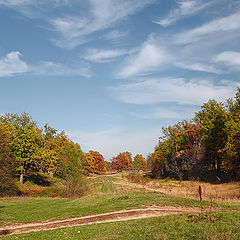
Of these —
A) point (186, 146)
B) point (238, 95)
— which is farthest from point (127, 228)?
point (186, 146)

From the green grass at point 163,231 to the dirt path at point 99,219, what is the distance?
231 centimetres

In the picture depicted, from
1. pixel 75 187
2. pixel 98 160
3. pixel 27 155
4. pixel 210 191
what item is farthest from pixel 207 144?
pixel 98 160

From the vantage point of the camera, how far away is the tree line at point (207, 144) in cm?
3819

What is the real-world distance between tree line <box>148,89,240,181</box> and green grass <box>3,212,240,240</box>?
29166mm

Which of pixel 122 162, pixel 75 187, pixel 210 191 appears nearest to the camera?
pixel 210 191

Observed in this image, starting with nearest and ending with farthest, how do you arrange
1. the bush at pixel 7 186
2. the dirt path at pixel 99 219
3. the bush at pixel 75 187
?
the dirt path at pixel 99 219 → the bush at pixel 75 187 → the bush at pixel 7 186

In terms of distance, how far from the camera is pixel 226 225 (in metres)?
10.1

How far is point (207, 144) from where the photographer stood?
50.0 metres

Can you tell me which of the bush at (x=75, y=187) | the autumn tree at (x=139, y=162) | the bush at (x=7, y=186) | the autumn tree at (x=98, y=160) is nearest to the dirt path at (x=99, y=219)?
the bush at (x=75, y=187)

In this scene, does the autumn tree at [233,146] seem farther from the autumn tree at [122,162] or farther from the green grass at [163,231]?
the autumn tree at [122,162]

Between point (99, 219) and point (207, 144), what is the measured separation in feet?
134

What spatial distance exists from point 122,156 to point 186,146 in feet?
226

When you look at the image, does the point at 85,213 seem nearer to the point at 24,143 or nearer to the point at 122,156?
the point at 24,143

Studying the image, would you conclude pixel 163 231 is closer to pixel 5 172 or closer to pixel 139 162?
pixel 5 172
